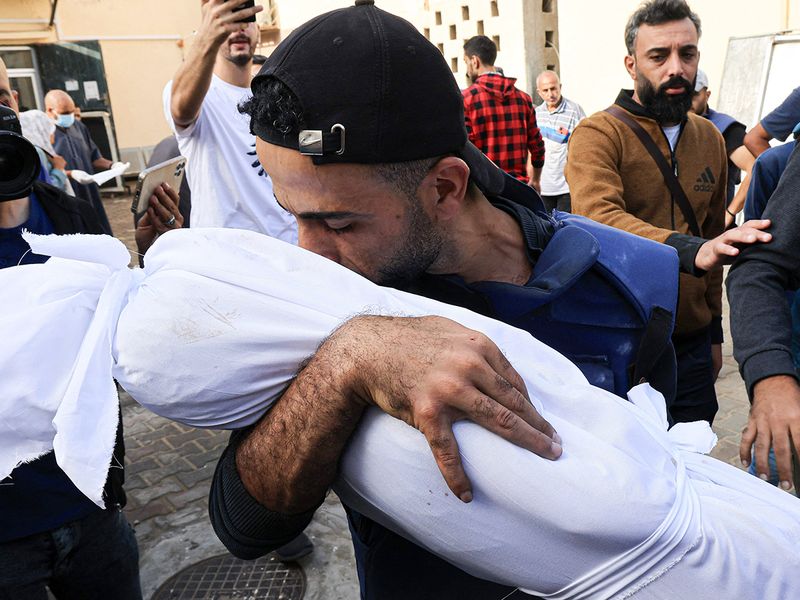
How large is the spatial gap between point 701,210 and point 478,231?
2.18 m

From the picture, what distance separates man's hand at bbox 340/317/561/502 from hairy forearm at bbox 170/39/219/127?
2.54 meters

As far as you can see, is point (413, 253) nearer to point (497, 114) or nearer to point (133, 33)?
point (497, 114)

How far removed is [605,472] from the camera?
2.96ft

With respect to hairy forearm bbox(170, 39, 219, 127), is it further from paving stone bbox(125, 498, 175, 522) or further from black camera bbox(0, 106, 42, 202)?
paving stone bbox(125, 498, 175, 522)

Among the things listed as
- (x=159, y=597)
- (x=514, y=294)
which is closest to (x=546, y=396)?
(x=514, y=294)

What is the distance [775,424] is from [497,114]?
16.4 feet

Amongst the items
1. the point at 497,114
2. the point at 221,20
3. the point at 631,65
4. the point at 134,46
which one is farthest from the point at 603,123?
the point at 134,46

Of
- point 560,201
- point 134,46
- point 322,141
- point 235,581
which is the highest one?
point 322,141

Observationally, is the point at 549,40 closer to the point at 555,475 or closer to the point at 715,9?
the point at 715,9

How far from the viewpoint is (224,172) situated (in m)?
3.46

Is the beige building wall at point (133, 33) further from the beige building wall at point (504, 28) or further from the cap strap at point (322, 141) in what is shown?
the cap strap at point (322, 141)

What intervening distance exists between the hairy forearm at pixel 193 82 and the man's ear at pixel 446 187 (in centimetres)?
198

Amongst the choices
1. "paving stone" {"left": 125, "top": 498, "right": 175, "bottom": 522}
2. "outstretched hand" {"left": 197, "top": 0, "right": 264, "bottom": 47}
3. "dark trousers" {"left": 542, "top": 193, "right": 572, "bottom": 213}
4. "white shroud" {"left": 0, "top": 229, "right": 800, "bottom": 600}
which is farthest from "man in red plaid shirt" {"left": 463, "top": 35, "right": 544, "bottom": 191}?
"white shroud" {"left": 0, "top": 229, "right": 800, "bottom": 600}

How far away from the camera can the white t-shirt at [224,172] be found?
344 cm
